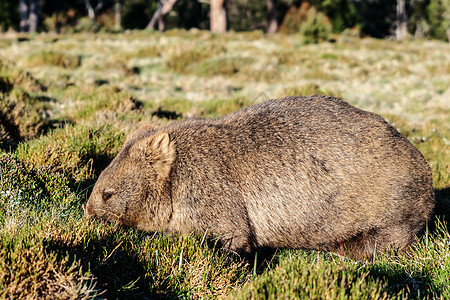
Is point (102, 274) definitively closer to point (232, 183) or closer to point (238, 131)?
point (232, 183)

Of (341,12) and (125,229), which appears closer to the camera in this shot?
(125,229)

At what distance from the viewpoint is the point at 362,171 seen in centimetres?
324

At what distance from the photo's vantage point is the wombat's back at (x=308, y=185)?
10.6 ft

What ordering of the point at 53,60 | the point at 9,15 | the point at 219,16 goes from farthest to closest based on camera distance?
the point at 9,15, the point at 219,16, the point at 53,60

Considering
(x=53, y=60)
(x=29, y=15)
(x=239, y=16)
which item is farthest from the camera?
(x=239, y=16)

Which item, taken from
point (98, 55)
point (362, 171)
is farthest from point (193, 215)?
point (98, 55)

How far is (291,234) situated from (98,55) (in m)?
14.3

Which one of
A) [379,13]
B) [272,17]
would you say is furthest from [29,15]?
[379,13]

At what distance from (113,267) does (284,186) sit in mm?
1501

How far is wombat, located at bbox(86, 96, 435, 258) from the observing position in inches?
127

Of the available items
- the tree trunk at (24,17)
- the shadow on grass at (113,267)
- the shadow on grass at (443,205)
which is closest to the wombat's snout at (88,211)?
the shadow on grass at (113,267)

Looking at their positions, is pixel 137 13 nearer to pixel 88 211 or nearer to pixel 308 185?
pixel 88 211

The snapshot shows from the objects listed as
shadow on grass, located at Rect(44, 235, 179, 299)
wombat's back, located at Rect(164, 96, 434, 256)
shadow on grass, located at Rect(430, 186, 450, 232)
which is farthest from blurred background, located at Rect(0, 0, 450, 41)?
shadow on grass, located at Rect(44, 235, 179, 299)

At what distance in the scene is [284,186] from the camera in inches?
131
